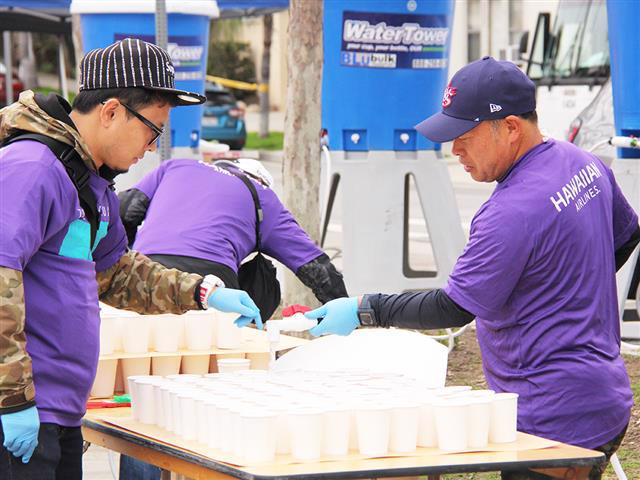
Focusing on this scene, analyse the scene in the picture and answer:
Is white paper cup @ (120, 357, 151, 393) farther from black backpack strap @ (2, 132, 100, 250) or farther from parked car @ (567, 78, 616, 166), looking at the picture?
parked car @ (567, 78, 616, 166)

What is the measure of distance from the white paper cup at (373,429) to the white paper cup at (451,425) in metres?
0.15

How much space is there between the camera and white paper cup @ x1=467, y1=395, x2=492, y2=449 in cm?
365

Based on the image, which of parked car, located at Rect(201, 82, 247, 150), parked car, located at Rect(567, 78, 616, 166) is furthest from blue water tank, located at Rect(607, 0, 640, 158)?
parked car, located at Rect(201, 82, 247, 150)

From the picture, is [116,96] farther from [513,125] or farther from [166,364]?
[166,364]

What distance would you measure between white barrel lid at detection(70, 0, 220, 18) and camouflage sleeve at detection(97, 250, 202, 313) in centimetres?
641

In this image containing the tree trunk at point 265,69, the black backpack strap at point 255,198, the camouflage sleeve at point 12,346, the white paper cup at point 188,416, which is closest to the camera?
the camouflage sleeve at point 12,346

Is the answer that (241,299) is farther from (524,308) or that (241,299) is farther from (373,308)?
(524,308)

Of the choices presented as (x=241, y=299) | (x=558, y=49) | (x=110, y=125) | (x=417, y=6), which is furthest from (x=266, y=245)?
(x=558, y=49)

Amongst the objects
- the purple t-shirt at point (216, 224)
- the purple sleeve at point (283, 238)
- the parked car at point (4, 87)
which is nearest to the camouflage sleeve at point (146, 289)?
the purple t-shirt at point (216, 224)

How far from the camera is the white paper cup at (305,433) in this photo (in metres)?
3.51

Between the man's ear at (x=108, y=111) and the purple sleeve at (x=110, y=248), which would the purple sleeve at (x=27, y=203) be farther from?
the purple sleeve at (x=110, y=248)

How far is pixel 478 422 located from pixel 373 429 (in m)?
0.31

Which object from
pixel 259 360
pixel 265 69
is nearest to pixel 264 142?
pixel 265 69

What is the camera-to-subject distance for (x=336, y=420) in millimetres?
3557
